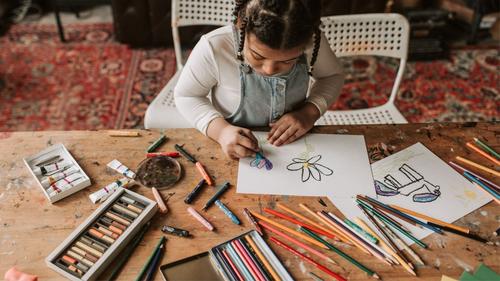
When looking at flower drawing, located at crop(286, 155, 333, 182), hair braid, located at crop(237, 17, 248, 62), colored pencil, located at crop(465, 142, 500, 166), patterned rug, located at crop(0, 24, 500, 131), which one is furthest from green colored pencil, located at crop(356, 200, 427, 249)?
patterned rug, located at crop(0, 24, 500, 131)

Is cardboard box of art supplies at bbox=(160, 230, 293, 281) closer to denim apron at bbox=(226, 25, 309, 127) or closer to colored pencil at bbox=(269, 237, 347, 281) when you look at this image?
colored pencil at bbox=(269, 237, 347, 281)

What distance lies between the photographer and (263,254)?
2.57ft

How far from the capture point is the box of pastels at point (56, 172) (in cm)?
89

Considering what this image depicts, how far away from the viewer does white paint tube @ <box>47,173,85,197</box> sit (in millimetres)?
886

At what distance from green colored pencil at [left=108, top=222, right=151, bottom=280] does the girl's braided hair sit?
17.4 inches

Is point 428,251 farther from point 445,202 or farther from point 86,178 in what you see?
point 86,178

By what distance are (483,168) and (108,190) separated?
0.83 metres

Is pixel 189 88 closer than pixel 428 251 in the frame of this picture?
No

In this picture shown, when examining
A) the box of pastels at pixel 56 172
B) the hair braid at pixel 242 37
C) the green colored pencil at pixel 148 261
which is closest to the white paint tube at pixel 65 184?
the box of pastels at pixel 56 172

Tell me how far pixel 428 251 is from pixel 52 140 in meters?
0.87

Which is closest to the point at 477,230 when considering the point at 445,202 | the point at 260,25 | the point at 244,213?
the point at 445,202

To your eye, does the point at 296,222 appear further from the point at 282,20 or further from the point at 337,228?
the point at 282,20

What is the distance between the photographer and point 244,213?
86cm

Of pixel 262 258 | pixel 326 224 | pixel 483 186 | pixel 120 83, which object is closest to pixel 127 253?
pixel 262 258
